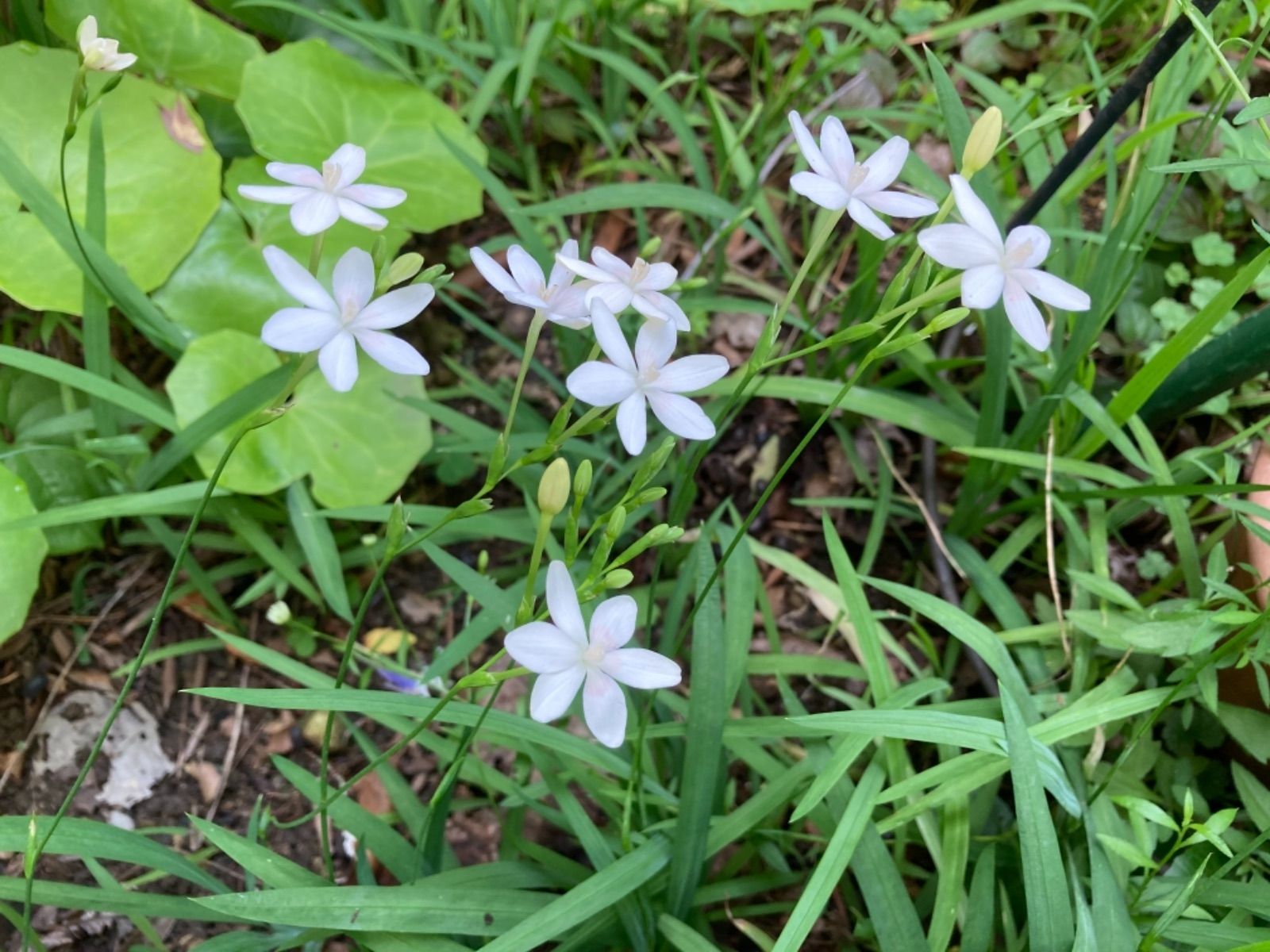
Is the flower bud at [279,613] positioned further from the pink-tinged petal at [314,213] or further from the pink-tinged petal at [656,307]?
the pink-tinged petal at [656,307]

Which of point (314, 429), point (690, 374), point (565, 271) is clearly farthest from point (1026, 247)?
point (314, 429)

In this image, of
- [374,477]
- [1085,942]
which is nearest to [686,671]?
[374,477]

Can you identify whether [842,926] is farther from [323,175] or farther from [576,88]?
[576,88]

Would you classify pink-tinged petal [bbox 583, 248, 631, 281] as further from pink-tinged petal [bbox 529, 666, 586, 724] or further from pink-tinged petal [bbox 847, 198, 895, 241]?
pink-tinged petal [bbox 529, 666, 586, 724]

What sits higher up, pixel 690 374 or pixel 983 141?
pixel 983 141

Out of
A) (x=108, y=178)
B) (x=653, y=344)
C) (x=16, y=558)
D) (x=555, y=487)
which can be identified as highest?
(x=653, y=344)

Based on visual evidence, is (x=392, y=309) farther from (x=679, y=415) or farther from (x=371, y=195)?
(x=679, y=415)

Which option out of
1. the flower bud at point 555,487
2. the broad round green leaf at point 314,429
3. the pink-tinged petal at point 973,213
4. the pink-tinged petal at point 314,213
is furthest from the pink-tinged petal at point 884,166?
the broad round green leaf at point 314,429
